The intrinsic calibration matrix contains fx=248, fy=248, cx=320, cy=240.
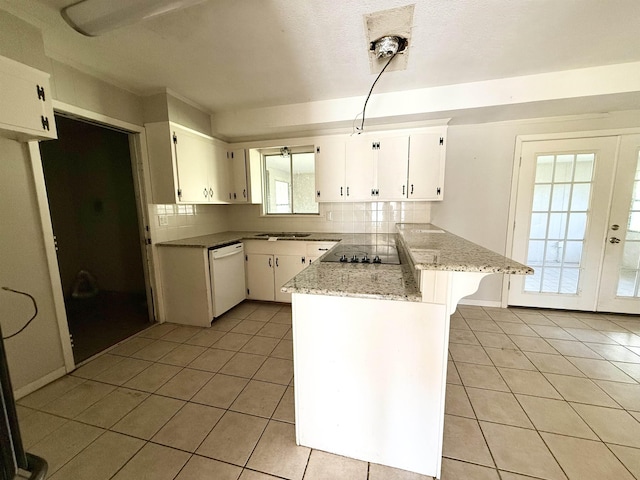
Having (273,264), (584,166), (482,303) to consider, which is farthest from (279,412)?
(584,166)

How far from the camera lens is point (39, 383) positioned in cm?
186

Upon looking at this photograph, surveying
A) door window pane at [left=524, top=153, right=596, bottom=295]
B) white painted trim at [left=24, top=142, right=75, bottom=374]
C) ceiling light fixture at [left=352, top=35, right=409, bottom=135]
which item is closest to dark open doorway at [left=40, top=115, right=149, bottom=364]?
white painted trim at [left=24, top=142, right=75, bottom=374]

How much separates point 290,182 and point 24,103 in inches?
105

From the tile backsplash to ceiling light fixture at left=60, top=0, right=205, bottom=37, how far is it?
1666 millimetres

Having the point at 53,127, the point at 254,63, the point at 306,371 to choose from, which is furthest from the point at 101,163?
the point at 306,371

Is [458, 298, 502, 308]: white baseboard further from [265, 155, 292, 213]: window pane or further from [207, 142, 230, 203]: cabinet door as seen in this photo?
[207, 142, 230, 203]: cabinet door

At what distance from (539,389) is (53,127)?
395cm

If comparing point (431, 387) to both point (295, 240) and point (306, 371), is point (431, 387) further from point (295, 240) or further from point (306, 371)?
point (295, 240)

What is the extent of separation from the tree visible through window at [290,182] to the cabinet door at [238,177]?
383mm

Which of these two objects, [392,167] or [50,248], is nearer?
[50,248]

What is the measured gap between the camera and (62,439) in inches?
57.2

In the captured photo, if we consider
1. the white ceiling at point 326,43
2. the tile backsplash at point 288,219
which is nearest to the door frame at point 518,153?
the white ceiling at point 326,43

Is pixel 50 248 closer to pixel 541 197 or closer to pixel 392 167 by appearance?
pixel 392 167

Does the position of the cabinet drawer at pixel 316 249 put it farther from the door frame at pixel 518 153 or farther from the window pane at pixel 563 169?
the window pane at pixel 563 169
